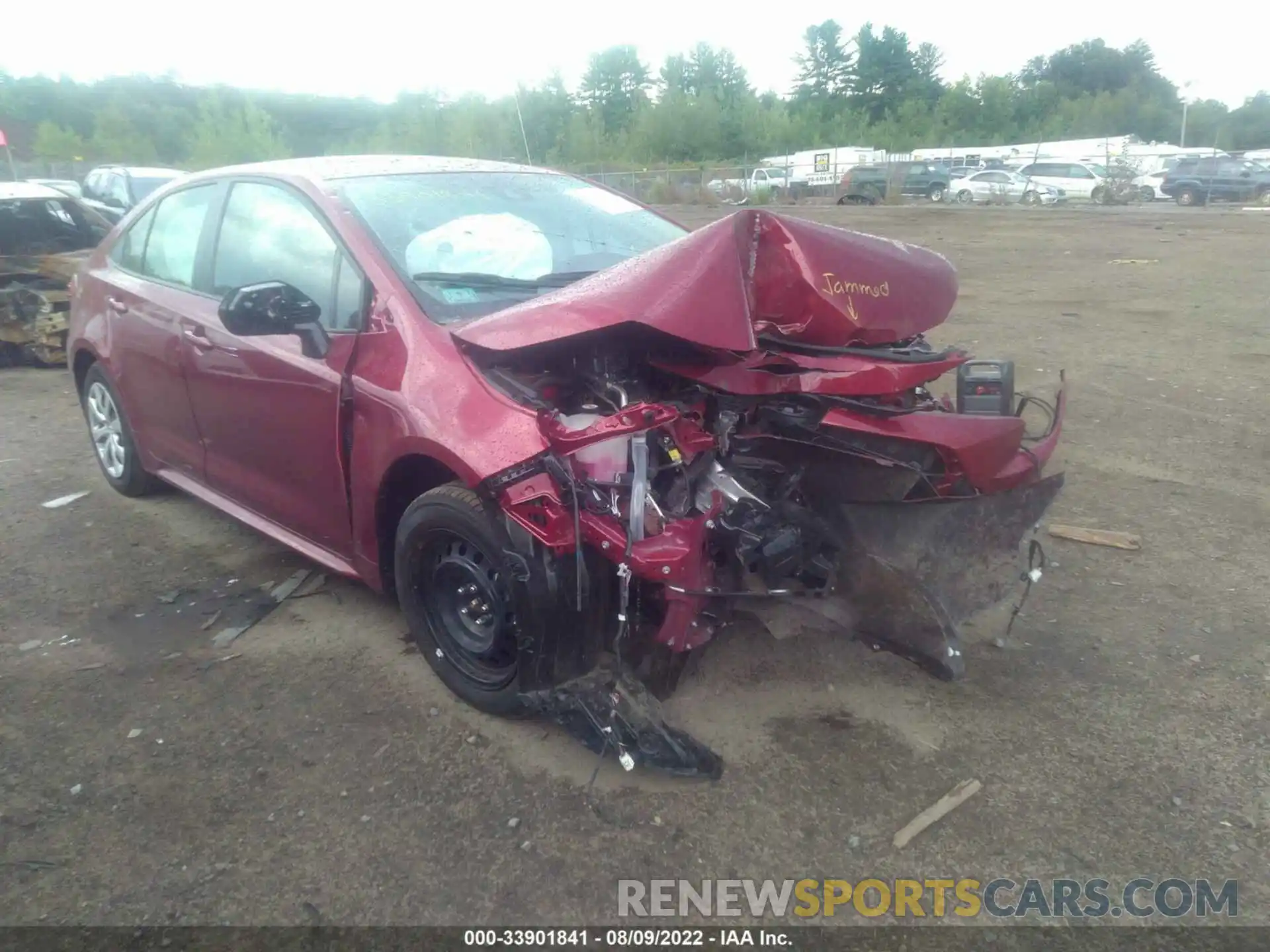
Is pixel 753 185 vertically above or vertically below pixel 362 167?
above

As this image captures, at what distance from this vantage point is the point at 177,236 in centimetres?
451

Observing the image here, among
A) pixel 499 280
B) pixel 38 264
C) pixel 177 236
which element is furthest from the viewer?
pixel 38 264

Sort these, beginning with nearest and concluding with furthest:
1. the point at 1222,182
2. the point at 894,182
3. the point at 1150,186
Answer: the point at 1222,182
the point at 1150,186
the point at 894,182

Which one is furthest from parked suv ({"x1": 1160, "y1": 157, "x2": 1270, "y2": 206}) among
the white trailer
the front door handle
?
the front door handle

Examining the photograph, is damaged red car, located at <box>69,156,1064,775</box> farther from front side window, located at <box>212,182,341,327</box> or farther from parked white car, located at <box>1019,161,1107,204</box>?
parked white car, located at <box>1019,161,1107,204</box>

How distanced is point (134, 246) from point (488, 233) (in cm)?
227

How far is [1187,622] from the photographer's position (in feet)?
12.3

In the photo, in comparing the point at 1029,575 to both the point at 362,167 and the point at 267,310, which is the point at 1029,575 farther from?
the point at 362,167

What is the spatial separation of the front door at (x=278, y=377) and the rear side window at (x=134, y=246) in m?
0.88

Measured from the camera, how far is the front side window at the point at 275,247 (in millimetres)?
3578

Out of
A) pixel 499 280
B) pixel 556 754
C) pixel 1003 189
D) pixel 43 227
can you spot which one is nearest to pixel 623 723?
pixel 556 754

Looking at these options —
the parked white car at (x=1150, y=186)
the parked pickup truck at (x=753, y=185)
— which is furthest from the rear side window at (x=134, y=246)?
the parked white car at (x=1150, y=186)

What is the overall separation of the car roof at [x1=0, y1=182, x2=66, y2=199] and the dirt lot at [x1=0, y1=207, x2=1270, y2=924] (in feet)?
19.4

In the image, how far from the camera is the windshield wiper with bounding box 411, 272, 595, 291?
135 inches
